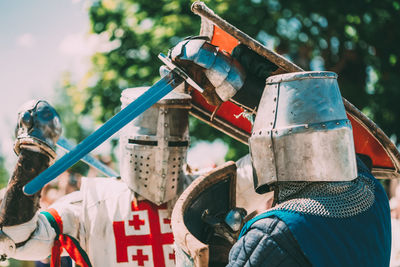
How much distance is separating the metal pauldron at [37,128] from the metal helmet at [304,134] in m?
1.29

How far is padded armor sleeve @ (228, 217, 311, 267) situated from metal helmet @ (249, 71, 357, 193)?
27 cm

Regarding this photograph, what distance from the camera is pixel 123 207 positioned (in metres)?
2.99

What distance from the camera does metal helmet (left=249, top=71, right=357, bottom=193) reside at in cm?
191

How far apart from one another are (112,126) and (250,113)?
2.55 ft

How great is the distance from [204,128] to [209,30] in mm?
5276

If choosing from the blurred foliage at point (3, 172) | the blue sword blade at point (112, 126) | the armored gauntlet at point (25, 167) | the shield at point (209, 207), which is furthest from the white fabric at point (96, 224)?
the blurred foliage at point (3, 172)

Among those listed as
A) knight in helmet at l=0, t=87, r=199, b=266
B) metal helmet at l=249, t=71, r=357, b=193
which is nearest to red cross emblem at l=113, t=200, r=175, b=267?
knight in helmet at l=0, t=87, r=199, b=266

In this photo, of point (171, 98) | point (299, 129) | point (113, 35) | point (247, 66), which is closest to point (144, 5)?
point (113, 35)

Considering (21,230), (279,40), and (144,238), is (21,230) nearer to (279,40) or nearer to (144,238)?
(144,238)

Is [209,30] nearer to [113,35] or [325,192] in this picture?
[325,192]

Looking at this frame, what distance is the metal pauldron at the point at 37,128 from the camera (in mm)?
2627

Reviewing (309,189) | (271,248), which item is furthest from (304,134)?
(271,248)

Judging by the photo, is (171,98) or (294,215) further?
(171,98)

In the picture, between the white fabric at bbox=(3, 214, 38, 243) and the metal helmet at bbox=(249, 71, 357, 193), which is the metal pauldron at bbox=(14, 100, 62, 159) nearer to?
the white fabric at bbox=(3, 214, 38, 243)
